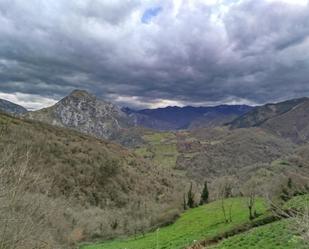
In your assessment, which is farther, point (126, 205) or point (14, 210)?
point (126, 205)

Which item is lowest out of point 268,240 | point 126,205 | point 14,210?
point 126,205

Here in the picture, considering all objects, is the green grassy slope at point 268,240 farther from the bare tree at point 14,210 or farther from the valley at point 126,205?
the bare tree at point 14,210

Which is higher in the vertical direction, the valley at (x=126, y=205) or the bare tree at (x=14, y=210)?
the bare tree at (x=14, y=210)

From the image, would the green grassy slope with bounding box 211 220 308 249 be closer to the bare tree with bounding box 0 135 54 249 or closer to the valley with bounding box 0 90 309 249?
the valley with bounding box 0 90 309 249

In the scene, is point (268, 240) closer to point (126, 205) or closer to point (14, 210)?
point (14, 210)

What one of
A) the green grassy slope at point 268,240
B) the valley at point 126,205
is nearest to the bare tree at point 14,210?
the valley at point 126,205

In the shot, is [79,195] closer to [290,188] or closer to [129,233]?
[129,233]

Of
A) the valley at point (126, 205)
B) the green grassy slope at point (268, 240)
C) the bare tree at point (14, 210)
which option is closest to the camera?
the bare tree at point (14, 210)

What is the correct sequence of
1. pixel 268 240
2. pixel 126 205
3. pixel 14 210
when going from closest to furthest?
pixel 14 210, pixel 268 240, pixel 126 205

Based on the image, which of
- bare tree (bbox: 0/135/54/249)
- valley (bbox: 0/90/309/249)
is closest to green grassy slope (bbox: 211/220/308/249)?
valley (bbox: 0/90/309/249)

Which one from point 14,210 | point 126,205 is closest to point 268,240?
point 14,210

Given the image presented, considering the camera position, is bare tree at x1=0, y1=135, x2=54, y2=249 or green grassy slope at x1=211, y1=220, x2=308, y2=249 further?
green grassy slope at x1=211, y1=220, x2=308, y2=249

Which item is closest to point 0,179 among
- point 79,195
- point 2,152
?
point 2,152

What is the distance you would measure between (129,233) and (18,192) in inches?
3806
